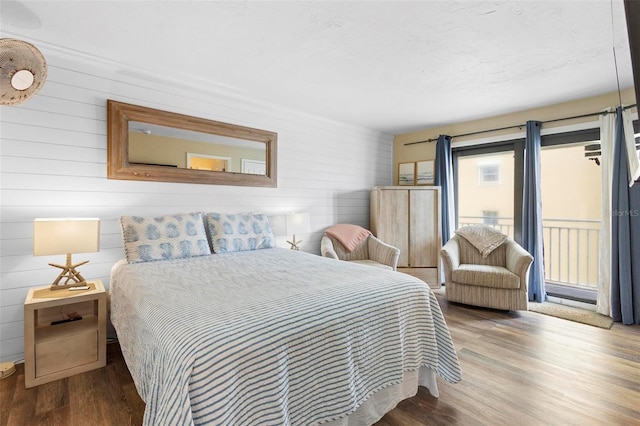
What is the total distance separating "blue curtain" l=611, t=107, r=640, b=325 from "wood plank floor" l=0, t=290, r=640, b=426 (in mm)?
464

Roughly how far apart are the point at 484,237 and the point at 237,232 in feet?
9.91

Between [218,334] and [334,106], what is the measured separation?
3.33m

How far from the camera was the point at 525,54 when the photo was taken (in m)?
2.54

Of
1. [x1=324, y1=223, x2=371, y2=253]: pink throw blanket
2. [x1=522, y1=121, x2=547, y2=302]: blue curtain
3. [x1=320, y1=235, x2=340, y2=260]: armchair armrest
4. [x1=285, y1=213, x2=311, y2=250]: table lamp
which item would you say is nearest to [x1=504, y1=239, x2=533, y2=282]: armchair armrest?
[x1=522, y1=121, x2=547, y2=302]: blue curtain

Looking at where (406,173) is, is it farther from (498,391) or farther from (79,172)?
(79,172)

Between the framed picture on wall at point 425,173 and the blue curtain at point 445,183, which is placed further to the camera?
the framed picture on wall at point 425,173

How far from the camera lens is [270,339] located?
4.04 ft

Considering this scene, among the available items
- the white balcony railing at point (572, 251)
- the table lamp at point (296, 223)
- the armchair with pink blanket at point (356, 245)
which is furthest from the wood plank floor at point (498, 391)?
the table lamp at point (296, 223)

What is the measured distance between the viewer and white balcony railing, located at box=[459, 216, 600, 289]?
431cm

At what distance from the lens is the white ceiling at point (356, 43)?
6.54 ft

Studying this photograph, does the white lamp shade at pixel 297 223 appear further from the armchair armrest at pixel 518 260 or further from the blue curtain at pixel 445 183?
the armchair armrest at pixel 518 260

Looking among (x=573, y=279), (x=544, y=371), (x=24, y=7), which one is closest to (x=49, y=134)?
(x=24, y=7)

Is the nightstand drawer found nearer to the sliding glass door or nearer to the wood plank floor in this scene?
the wood plank floor

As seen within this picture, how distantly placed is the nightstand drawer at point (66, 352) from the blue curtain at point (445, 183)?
434 centimetres
